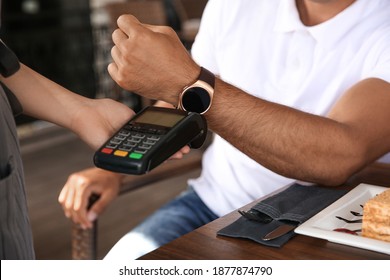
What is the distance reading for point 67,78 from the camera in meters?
5.03

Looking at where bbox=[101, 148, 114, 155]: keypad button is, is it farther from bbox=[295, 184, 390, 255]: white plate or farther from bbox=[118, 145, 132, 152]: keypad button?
bbox=[295, 184, 390, 255]: white plate

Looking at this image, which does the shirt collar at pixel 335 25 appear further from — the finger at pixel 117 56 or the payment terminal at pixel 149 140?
the payment terminal at pixel 149 140

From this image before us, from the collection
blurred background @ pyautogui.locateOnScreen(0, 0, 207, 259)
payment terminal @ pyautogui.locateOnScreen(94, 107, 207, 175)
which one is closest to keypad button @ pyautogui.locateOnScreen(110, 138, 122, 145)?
payment terminal @ pyautogui.locateOnScreen(94, 107, 207, 175)

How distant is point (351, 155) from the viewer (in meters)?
1.15

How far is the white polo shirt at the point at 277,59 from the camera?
1372mm

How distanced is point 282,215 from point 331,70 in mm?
545

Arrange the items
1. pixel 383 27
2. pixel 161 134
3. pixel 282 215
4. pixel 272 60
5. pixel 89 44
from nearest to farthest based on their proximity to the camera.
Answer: pixel 161 134
pixel 282 215
pixel 383 27
pixel 272 60
pixel 89 44

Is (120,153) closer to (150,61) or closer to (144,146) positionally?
(144,146)

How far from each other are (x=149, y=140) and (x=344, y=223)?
0.33 m

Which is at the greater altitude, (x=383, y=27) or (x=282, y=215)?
(x=383, y=27)

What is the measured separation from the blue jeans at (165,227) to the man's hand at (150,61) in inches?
16.0

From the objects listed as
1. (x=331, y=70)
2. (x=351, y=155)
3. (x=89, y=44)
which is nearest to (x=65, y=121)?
(x=351, y=155)

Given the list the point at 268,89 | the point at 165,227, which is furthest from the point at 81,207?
the point at 268,89

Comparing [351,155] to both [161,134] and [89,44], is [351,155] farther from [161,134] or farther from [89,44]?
[89,44]
